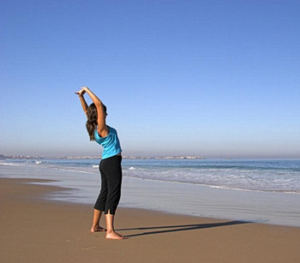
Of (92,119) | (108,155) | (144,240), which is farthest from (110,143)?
(144,240)

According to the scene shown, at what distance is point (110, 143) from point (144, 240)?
1.24 meters

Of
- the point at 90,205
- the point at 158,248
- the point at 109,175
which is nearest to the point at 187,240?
the point at 158,248

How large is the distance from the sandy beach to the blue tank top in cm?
104

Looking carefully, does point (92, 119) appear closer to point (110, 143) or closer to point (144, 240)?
point (110, 143)

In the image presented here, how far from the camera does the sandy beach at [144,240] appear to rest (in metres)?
3.59

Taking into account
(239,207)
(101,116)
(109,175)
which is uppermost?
(101,116)

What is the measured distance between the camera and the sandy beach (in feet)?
11.8

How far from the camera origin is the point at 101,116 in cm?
424

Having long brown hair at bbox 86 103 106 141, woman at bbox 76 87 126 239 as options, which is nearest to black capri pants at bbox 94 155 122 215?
woman at bbox 76 87 126 239

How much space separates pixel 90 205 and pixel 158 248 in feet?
12.4

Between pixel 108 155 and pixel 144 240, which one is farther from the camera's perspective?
pixel 108 155

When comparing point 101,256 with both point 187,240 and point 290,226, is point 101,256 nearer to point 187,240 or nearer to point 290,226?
point 187,240

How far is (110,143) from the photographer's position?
440 centimetres

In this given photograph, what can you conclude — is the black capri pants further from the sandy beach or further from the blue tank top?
the sandy beach
